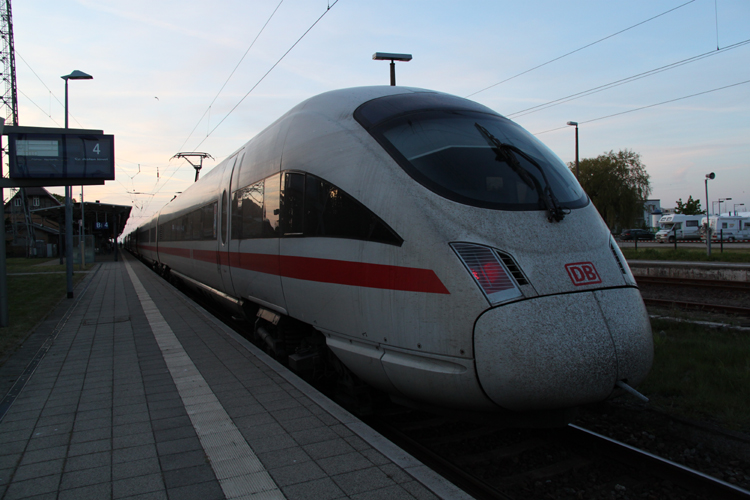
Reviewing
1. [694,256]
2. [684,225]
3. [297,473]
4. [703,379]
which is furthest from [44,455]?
[684,225]

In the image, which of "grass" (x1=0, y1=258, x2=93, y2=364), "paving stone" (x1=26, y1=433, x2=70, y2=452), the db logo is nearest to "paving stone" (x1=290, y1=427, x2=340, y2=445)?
"paving stone" (x1=26, y1=433, x2=70, y2=452)

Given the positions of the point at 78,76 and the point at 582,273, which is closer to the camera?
the point at 582,273

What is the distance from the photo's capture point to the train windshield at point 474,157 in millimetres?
3666

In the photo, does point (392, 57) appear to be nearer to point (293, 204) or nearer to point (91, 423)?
point (293, 204)

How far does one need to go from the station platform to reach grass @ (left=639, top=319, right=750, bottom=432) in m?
3.14

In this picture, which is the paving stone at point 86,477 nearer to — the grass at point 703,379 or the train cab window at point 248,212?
the train cab window at point 248,212

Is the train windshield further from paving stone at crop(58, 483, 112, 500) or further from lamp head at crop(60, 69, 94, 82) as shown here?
lamp head at crop(60, 69, 94, 82)

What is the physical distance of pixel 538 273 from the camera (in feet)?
10.5

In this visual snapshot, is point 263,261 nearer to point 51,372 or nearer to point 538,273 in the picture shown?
point 51,372

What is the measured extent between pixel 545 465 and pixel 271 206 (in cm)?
373

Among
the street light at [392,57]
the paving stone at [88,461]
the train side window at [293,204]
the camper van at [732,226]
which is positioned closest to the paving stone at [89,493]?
the paving stone at [88,461]

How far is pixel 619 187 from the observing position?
133ft

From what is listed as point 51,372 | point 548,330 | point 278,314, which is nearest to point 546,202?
point 548,330

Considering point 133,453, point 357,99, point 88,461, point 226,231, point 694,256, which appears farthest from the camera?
point 694,256
